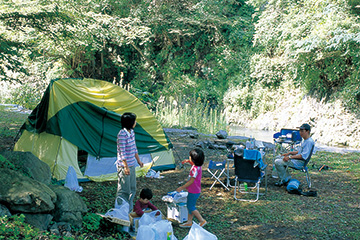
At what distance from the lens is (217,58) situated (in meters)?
17.4

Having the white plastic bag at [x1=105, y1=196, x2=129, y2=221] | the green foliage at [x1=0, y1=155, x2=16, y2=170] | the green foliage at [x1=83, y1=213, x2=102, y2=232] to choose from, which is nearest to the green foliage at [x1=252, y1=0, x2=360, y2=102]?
the white plastic bag at [x1=105, y1=196, x2=129, y2=221]

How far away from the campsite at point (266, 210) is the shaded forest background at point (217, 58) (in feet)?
21.6

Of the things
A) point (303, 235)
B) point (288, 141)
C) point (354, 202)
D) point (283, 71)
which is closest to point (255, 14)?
point (283, 71)

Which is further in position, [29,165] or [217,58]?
[217,58]

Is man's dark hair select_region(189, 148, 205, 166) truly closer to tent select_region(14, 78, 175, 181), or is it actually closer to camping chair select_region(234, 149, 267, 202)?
camping chair select_region(234, 149, 267, 202)

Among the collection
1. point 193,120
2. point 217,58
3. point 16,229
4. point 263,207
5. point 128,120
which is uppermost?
point 217,58

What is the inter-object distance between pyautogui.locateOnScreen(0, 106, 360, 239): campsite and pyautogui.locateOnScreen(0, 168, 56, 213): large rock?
0.23m

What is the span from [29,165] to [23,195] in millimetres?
1005

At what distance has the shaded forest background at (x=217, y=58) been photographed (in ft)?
40.3

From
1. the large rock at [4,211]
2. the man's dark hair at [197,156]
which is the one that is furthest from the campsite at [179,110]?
the man's dark hair at [197,156]

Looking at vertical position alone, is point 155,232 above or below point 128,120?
below

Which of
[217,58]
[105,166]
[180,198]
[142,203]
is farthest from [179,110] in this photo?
[142,203]

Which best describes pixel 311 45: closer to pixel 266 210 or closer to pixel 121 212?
pixel 266 210

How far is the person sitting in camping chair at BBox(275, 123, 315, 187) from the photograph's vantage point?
18.9ft
